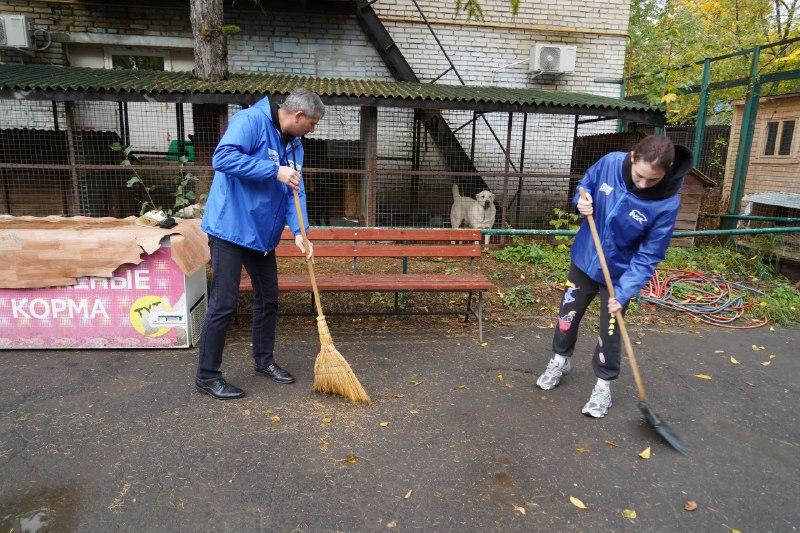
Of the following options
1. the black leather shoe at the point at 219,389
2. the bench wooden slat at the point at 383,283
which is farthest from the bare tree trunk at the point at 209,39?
the black leather shoe at the point at 219,389

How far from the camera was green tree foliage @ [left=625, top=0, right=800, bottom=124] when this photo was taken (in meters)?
11.4

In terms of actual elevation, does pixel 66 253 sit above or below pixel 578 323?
above

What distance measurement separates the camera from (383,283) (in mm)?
4543

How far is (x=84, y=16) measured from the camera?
34.9 feet

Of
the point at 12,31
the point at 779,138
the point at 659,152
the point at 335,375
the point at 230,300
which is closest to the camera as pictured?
the point at 659,152

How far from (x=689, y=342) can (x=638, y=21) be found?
2154cm

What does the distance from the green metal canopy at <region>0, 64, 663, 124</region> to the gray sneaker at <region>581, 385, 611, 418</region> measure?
5.59 m

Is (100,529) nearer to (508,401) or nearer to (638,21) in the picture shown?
(508,401)

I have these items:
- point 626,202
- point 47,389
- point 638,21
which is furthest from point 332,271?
point 638,21

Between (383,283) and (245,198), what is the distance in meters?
1.66

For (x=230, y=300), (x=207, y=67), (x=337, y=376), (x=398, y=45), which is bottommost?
(x=337, y=376)

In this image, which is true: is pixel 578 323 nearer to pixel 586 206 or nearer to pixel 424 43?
pixel 586 206

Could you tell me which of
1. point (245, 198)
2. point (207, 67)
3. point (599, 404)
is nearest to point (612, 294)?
point (599, 404)

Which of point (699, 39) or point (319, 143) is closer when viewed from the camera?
point (319, 143)
